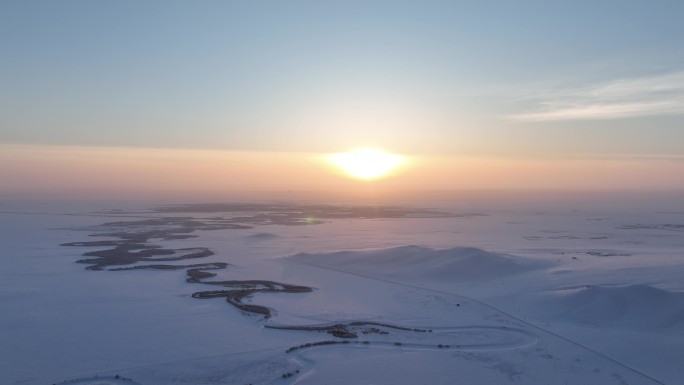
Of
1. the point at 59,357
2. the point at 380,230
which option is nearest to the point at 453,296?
the point at 59,357

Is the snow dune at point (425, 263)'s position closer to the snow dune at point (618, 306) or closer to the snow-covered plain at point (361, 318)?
the snow-covered plain at point (361, 318)

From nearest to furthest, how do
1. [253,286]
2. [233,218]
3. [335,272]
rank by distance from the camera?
1. [253,286]
2. [335,272]
3. [233,218]

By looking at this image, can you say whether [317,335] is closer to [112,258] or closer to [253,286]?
[253,286]

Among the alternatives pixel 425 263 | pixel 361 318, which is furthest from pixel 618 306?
pixel 425 263

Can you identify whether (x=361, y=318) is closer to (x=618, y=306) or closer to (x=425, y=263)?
(x=618, y=306)

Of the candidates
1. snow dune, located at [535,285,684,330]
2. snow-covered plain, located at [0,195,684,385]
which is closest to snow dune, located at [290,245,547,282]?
snow-covered plain, located at [0,195,684,385]

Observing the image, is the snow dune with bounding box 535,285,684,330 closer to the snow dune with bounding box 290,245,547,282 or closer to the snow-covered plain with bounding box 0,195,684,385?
the snow-covered plain with bounding box 0,195,684,385
